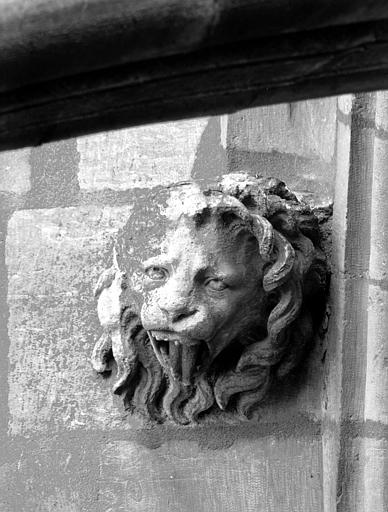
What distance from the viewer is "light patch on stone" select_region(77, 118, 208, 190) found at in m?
2.74

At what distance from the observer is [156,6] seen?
1.52 m

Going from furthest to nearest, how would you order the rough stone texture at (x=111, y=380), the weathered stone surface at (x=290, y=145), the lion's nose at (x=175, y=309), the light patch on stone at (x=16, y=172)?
the light patch on stone at (x=16, y=172) < the weathered stone surface at (x=290, y=145) < the rough stone texture at (x=111, y=380) < the lion's nose at (x=175, y=309)

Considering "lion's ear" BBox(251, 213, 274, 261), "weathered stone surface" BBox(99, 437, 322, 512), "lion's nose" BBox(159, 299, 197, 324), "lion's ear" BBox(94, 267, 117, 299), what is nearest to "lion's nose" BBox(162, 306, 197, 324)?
"lion's nose" BBox(159, 299, 197, 324)

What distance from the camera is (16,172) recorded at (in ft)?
9.28

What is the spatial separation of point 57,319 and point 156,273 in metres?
0.41

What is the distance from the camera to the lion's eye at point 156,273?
7.81ft

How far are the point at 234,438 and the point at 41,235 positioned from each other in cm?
51

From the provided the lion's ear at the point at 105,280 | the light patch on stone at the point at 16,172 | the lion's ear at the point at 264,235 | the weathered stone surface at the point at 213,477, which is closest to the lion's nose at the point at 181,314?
the lion's ear at the point at 264,235

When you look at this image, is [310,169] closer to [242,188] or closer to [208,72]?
[242,188]

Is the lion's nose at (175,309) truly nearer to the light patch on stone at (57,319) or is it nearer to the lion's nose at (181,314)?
the lion's nose at (181,314)

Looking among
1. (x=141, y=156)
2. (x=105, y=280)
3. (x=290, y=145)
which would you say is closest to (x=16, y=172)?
(x=141, y=156)

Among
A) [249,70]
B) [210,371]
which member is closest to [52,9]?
[249,70]

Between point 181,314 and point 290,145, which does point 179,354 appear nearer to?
point 181,314

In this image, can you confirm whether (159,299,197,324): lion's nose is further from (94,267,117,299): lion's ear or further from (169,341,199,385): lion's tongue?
(94,267,117,299): lion's ear
